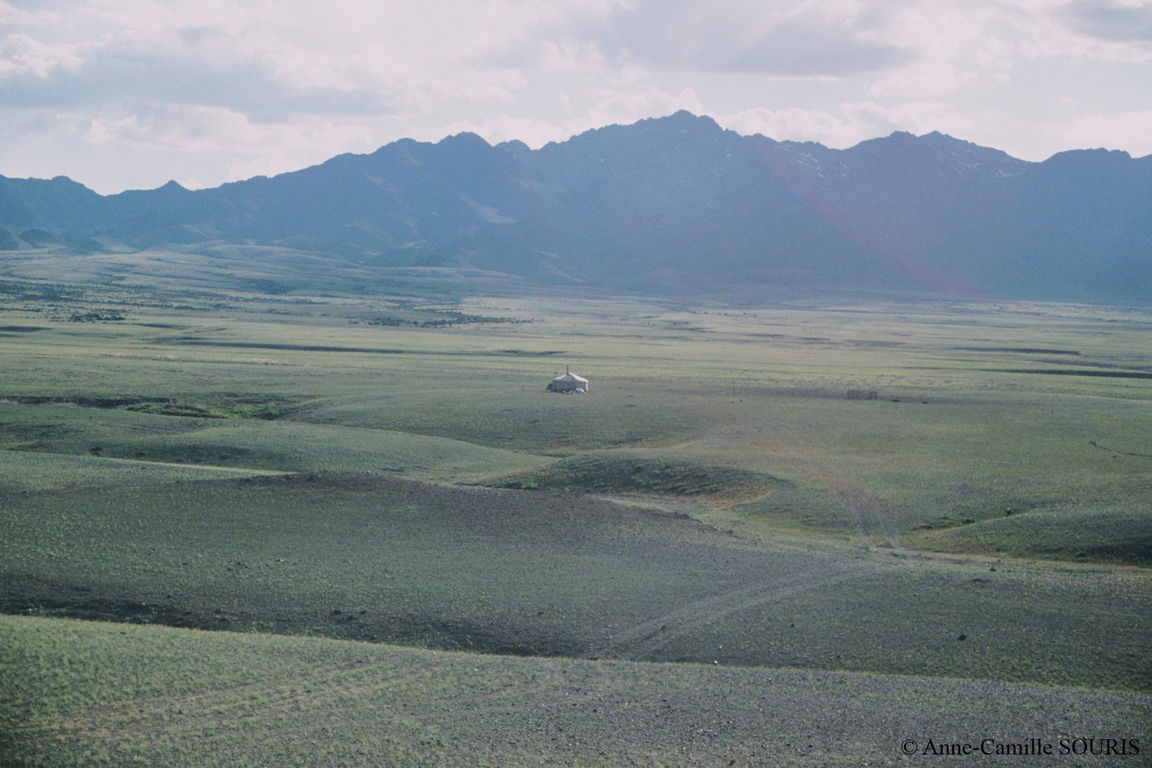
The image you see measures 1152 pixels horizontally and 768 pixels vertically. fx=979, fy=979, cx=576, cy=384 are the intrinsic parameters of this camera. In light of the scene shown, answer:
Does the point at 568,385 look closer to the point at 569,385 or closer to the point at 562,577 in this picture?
the point at 569,385

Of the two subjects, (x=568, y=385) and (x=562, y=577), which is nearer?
(x=562, y=577)

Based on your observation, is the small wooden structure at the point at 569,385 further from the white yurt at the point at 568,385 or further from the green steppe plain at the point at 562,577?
the green steppe plain at the point at 562,577

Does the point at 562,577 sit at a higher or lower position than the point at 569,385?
lower

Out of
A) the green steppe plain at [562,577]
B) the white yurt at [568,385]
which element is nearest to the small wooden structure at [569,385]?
the white yurt at [568,385]

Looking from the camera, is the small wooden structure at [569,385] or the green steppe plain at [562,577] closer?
the green steppe plain at [562,577]

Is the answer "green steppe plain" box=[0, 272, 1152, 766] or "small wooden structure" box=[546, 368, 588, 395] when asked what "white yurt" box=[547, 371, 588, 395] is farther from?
"green steppe plain" box=[0, 272, 1152, 766]

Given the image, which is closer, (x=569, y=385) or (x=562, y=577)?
(x=562, y=577)

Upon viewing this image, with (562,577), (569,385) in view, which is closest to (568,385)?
(569,385)

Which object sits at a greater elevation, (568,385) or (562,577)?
(568,385)

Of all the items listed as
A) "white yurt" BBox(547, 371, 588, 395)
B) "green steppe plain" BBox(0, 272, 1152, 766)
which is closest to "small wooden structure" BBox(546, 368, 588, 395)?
"white yurt" BBox(547, 371, 588, 395)

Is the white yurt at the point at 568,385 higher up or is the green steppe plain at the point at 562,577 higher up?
the white yurt at the point at 568,385
